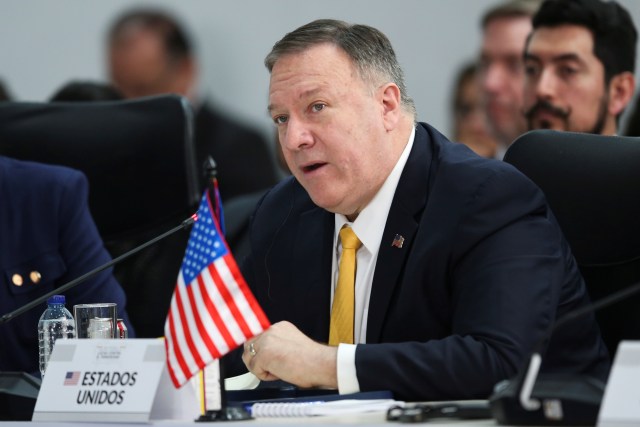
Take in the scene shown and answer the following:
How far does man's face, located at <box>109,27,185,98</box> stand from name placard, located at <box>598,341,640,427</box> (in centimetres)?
356

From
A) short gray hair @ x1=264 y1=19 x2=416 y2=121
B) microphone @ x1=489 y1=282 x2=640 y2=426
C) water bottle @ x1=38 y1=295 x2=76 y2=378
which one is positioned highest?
short gray hair @ x1=264 y1=19 x2=416 y2=121

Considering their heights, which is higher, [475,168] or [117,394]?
[475,168]

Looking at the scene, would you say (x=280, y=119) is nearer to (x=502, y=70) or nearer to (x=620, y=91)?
(x=620, y=91)

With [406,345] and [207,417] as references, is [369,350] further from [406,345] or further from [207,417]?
[207,417]

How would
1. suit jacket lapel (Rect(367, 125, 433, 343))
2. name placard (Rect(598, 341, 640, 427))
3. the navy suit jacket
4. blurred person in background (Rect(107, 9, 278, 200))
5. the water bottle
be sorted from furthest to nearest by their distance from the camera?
1. blurred person in background (Rect(107, 9, 278, 200))
2. the water bottle
3. suit jacket lapel (Rect(367, 125, 433, 343))
4. the navy suit jacket
5. name placard (Rect(598, 341, 640, 427))

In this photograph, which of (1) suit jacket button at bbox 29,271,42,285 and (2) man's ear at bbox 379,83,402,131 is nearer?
(2) man's ear at bbox 379,83,402,131

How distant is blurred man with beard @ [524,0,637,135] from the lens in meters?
3.77

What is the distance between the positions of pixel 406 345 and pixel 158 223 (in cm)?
132

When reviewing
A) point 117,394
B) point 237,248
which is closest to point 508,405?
point 117,394

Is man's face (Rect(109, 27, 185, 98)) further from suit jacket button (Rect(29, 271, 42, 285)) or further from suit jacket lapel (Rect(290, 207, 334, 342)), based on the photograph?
A: suit jacket lapel (Rect(290, 207, 334, 342))

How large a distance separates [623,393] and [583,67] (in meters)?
2.20

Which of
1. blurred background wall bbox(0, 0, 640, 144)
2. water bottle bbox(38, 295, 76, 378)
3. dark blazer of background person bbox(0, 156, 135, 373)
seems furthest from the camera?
blurred background wall bbox(0, 0, 640, 144)

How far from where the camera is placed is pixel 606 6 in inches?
151

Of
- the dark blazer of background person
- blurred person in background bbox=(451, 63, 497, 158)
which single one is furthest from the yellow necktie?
blurred person in background bbox=(451, 63, 497, 158)
